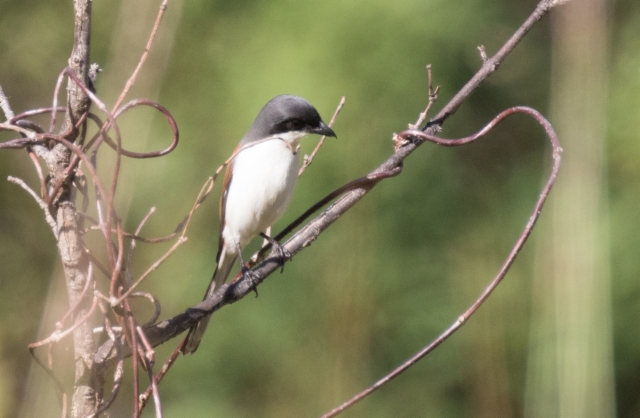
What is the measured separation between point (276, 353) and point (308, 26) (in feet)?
5.90

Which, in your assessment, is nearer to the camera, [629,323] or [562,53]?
[629,323]

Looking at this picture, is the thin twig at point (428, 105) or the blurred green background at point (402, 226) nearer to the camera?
the thin twig at point (428, 105)

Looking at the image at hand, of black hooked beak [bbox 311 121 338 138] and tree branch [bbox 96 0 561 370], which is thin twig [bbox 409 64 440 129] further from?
black hooked beak [bbox 311 121 338 138]

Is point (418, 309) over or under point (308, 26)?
under

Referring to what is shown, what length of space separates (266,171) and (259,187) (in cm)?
8

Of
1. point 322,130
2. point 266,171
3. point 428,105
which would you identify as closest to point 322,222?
point 428,105

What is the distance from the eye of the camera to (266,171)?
3127 millimetres

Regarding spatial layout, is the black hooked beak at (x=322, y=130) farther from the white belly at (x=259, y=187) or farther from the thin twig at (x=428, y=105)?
the thin twig at (x=428, y=105)

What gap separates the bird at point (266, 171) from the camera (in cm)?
304

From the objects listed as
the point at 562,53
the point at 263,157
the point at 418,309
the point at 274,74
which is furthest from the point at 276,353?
the point at 562,53

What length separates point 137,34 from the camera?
359cm

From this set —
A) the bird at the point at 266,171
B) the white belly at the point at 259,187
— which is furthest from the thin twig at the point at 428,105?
the white belly at the point at 259,187

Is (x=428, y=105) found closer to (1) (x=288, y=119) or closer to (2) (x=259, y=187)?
(1) (x=288, y=119)

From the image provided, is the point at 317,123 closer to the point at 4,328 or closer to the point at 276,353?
the point at 276,353
